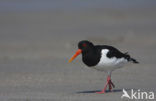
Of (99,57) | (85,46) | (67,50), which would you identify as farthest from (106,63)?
(67,50)

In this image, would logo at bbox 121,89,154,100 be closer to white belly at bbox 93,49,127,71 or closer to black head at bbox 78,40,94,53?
white belly at bbox 93,49,127,71

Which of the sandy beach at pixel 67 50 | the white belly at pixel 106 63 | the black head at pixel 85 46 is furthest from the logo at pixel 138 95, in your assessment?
the black head at pixel 85 46

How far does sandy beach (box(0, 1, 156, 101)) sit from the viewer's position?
1269cm

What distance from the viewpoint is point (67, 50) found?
20.4 meters

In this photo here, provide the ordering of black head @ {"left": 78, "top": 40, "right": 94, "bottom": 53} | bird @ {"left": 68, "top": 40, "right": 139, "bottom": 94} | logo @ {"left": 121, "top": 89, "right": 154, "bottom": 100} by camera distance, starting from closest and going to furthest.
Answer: logo @ {"left": 121, "top": 89, "right": 154, "bottom": 100}, bird @ {"left": 68, "top": 40, "right": 139, "bottom": 94}, black head @ {"left": 78, "top": 40, "right": 94, "bottom": 53}

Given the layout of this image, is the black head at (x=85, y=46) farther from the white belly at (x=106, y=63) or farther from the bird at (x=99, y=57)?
the white belly at (x=106, y=63)

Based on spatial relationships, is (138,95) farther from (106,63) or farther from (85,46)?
(85,46)

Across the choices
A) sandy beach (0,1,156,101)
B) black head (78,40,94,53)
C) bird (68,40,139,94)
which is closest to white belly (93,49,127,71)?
bird (68,40,139,94)

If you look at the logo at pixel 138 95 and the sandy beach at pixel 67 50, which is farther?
the sandy beach at pixel 67 50

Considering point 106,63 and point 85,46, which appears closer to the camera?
point 106,63

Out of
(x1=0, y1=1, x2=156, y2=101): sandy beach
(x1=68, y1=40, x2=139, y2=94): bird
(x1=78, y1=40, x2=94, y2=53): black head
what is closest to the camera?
(x1=68, y1=40, x2=139, y2=94): bird

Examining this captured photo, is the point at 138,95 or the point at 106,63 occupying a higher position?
the point at 106,63

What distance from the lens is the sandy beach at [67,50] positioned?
500 inches

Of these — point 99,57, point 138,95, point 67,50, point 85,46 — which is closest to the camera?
point 138,95
